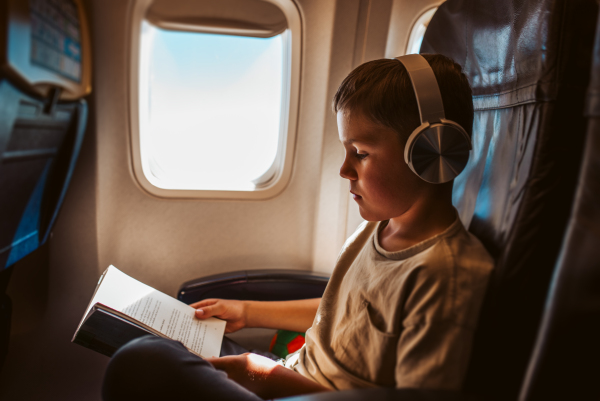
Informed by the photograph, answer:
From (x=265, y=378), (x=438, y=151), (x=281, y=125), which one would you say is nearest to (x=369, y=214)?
(x=438, y=151)

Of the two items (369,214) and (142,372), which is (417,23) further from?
(142,372)

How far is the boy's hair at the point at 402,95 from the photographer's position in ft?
2.67

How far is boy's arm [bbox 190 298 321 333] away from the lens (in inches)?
51.5

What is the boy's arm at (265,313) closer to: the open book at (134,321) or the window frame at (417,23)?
the open book at (134,321)

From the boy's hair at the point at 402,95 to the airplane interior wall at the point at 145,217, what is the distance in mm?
701

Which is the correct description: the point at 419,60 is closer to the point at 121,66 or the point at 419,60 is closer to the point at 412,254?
the point at 412,254

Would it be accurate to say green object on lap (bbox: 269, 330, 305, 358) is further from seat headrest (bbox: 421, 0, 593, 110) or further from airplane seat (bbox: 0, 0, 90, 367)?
seat headrest (bbox: 421, 0, 593, 110)

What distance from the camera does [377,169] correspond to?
0.87 m

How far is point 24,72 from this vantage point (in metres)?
0.69

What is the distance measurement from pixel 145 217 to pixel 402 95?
1.13m

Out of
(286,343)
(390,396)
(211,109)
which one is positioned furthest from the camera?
(211,109)

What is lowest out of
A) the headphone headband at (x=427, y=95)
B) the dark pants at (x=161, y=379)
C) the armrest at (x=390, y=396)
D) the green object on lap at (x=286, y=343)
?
the green object on lap at (x=286, y=343)

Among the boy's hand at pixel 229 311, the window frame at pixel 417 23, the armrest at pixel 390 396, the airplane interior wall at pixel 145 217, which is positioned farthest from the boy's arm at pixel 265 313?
the window frame at pixel 417 23

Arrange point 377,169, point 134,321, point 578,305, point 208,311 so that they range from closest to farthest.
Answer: point 578,305 < point 377,169 < point 134,321 < point 208,311
